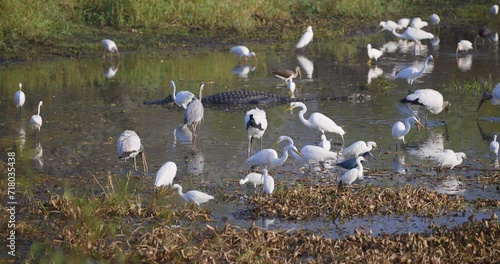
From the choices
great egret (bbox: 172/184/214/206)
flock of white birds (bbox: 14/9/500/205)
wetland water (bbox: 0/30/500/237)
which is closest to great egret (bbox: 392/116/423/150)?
flock of white birds (bbox: 14/9/500/205)

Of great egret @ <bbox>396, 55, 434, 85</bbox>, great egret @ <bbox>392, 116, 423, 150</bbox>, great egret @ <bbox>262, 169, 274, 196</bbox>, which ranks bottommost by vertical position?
great egret @ <bbox>396, 55, 434, 85</bbox>

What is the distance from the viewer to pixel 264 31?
914 inches

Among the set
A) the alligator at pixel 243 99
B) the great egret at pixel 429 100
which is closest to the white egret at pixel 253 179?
the great egret at pixel 429 100

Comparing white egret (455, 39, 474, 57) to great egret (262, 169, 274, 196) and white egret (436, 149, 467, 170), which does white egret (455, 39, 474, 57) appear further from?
great egret (262, 169, 274, 196)

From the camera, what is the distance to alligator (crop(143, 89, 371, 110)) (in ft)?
49.8

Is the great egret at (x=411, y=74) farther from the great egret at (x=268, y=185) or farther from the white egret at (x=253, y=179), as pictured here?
the great egret at (x=268, y=185)

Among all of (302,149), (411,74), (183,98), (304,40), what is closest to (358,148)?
(302,149)

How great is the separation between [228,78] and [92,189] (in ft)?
31.1

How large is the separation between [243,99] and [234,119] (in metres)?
1.16

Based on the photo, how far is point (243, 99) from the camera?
49.8ft

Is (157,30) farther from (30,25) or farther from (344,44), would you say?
(344,44)

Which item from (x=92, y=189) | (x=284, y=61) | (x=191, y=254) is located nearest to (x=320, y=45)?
(x=284, y=61)

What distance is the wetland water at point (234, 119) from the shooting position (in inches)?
399

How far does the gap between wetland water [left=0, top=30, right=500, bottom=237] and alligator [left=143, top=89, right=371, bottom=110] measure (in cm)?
22
